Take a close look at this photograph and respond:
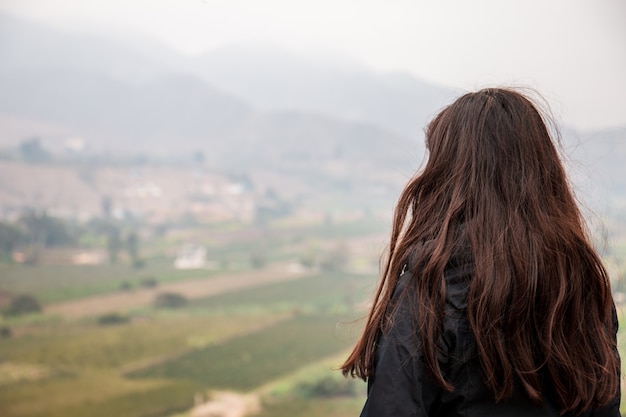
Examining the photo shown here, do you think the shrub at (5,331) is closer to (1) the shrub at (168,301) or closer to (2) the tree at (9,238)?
(2) the tree at (9,238)

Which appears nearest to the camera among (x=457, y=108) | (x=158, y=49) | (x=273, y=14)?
(x=457, y=108)

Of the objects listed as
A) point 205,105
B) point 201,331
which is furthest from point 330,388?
point 205,105

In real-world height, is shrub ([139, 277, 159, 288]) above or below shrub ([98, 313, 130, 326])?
above

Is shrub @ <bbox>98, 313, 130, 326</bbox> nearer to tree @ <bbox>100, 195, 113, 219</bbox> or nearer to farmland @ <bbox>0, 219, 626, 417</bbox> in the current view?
farmland @ <bbox>0, 219, 626, 417</bbox>

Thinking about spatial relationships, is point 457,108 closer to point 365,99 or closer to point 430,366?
point 430,366

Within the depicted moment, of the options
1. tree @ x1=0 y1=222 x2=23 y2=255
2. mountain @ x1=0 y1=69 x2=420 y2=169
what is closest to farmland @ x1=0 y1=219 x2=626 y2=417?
tree @ x1=0 y1=222 x2=23 y2=255

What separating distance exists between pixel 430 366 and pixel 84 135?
17.1ft

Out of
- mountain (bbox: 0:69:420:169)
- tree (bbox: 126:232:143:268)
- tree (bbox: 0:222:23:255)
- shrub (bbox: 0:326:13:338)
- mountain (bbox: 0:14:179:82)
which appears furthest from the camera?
mountain (bbox: 0:69:420:169)

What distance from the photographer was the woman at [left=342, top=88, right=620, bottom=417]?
3.12 ft

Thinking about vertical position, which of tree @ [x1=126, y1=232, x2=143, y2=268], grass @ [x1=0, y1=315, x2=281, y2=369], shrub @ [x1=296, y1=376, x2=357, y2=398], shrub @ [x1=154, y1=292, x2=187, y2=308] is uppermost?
tree @ [x1=126, y1=232, x2=143, y2=268]

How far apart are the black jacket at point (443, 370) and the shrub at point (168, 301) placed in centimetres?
443

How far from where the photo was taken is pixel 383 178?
550 cm

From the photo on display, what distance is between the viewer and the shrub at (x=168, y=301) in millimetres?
5234

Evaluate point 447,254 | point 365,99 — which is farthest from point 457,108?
point 365,99
